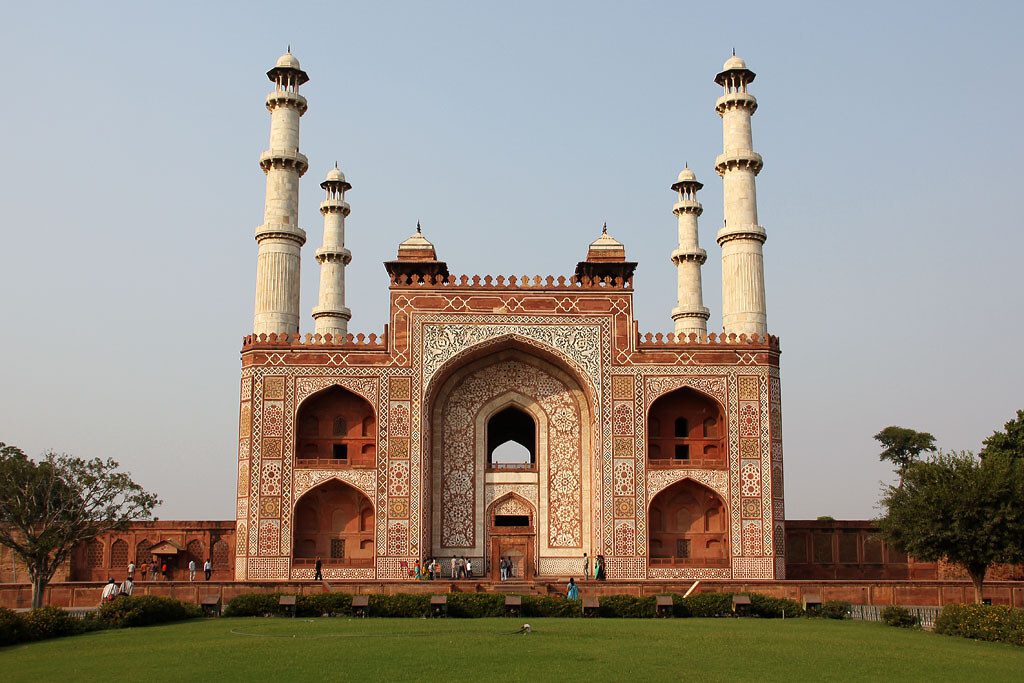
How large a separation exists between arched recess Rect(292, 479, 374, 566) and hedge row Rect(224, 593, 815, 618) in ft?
20.2

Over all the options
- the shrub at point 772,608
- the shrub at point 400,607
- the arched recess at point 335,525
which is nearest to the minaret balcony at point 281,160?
the arched recess at point 335,525

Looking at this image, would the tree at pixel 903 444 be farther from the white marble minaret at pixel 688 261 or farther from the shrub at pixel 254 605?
the shrub at pixel 254 605

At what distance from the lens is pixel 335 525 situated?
27.5 m

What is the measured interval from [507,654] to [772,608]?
8.29 meters

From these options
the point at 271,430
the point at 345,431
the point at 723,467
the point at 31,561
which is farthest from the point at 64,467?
the point at 723,467

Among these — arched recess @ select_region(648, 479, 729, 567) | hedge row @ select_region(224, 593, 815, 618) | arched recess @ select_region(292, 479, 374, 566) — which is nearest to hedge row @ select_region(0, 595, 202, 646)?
hedge row @ select_region(224, 593, 815, 618)

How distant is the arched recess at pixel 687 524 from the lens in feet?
90.1

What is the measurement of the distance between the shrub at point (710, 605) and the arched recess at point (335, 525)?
898cm

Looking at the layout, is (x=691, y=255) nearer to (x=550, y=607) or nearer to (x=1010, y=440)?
(x=1010, y=440)

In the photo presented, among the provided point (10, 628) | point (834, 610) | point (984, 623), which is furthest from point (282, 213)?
point (984, 623)

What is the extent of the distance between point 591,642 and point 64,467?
1251 centimetres

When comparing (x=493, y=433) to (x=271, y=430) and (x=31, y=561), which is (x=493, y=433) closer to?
(x=271, y=430)

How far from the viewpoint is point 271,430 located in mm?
26703

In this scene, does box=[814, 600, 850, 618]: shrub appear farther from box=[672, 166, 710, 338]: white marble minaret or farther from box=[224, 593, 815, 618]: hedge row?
box=[672, 166, 710, 338]: white marble minaret
